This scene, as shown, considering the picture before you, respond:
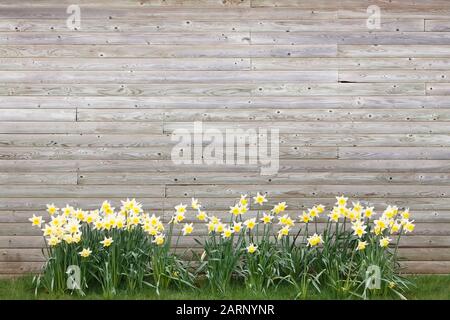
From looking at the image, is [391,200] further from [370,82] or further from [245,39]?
[245,39]

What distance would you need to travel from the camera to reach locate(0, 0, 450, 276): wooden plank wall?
4.63 metres

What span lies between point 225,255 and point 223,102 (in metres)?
1.22

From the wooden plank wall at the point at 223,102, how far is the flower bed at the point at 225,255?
1.06 feet

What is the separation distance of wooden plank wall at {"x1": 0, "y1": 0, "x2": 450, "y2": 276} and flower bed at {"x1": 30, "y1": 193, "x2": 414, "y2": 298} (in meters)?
0.32

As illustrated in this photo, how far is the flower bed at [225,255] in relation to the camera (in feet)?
13.4

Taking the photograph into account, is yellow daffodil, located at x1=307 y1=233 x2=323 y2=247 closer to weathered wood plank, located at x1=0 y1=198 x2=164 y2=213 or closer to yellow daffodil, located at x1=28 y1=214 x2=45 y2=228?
weathered wood plank, located at x1=0 y1=198 x2=164 y2=213

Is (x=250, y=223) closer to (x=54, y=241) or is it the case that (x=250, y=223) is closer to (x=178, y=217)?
(x=178, y=217)

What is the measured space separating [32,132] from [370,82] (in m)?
Answer: 2.69

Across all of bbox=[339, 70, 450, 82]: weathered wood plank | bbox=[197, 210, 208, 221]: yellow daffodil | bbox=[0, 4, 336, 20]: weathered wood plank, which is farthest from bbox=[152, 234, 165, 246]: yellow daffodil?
bbox=[339, 70, 450, 82]: weathered wood plank

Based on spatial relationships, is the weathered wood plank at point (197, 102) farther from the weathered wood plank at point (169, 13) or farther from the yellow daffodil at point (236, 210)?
the yellow daffodil at point (236, 210)

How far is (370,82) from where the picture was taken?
4.68 m

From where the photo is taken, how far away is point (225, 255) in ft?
13.7

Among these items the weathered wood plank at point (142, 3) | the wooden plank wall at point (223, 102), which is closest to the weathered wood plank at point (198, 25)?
the wooden plank wall at point (223, 102)

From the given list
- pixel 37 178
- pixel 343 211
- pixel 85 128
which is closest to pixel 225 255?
pixel 343 211
